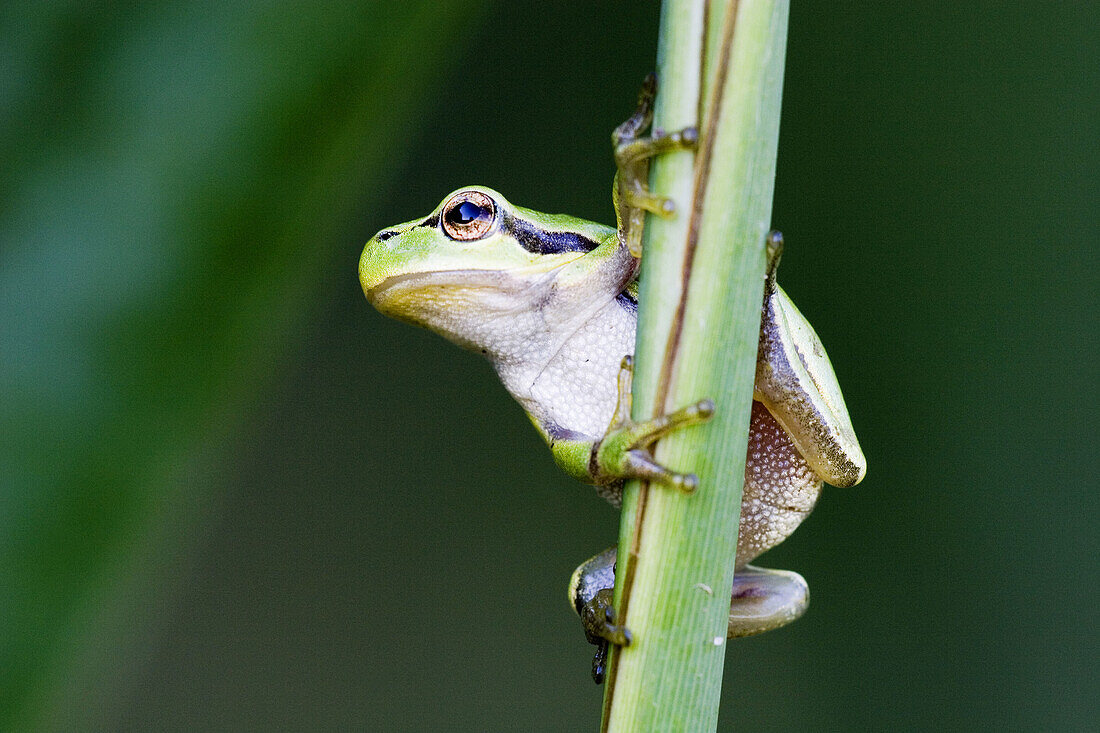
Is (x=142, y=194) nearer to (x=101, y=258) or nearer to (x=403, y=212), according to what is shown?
(x=101, y=258)

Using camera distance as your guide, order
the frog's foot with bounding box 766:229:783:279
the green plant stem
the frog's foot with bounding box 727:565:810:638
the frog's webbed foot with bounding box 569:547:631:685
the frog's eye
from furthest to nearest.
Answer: the frog's foot with bounding box 727:565:810:638 → the frog's eye → the frog's webbed foot with bounding box 569:547:631:685 → the frog's foot with bounding box 766:229:783:279 → the green plant stem

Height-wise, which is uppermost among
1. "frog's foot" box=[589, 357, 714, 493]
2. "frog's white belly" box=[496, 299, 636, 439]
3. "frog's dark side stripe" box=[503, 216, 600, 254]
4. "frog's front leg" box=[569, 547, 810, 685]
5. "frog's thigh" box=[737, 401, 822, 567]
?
"frog's dark side stripe" box=[503, 216, 600, 254]

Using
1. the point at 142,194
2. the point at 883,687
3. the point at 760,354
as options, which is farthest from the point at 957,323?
the point at 142,194

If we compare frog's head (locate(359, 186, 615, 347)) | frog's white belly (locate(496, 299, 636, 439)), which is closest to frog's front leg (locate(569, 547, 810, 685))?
frog's white belly (locate(496, 299, 636, 439))

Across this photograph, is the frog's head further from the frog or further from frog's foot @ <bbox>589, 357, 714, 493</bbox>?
frog's foot @ <bbox>589, 357, 714, 493</bbox>

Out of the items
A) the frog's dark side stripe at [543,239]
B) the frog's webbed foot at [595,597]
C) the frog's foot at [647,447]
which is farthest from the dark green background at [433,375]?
the frog's foot at [647,447]

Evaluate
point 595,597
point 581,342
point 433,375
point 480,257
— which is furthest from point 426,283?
point 433,375
